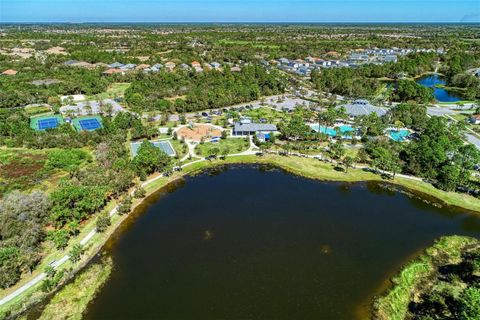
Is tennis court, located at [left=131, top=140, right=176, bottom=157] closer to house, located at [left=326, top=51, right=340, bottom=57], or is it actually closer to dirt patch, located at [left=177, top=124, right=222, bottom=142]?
dirt patch, located at [left=177, top=124, right=222, bottom=142]

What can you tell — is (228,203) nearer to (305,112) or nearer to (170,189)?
(170,189)

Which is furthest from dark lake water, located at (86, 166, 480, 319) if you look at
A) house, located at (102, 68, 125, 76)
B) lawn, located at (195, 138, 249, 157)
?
house, located at (102, 68, 125, 76)

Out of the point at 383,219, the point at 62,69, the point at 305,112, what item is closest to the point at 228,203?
the point at 383,219

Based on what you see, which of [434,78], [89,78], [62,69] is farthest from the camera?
[434,78]

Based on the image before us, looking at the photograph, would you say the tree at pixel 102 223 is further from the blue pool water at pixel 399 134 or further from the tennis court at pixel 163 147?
the blue pool water at pixel 399 134

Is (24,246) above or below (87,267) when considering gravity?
above

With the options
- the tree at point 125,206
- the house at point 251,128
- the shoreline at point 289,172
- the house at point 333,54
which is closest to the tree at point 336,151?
the shoreline at point 289,172
